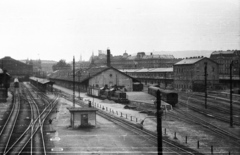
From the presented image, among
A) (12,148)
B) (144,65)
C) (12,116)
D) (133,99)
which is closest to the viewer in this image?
(12,148)

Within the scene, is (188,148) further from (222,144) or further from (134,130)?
(134,130)

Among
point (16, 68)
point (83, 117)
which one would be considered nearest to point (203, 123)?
point (83, 117)

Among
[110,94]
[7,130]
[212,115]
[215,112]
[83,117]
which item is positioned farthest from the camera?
[110,94]

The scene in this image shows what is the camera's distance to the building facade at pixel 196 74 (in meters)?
68.0

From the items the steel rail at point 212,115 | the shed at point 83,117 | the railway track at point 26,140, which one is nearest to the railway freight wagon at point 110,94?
the steel rail at point 212,115

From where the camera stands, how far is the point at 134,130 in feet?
88.4

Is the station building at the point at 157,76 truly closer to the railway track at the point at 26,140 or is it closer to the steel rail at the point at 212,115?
the steel rail at the point at 212,115

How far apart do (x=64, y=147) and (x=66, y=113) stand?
1732cm

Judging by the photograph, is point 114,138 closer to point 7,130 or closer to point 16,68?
point 7,130

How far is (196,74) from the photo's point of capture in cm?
6912

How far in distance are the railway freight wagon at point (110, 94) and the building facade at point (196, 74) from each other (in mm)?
22605

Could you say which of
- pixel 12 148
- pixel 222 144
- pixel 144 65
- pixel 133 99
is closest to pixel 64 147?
pixel 12 148

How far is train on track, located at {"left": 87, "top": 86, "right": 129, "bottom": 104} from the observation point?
165ft

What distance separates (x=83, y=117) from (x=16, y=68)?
11641cm
